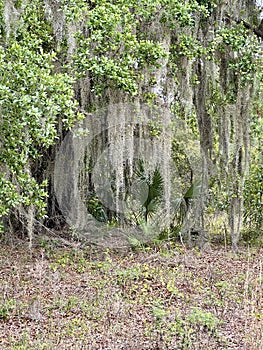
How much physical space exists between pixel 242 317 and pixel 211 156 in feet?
12.4

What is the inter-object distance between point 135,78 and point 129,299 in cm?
253

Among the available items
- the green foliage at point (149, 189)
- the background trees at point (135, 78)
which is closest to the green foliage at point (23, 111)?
the background trees at point (135, 78)

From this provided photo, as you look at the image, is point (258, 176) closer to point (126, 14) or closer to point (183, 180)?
point (183, 180)

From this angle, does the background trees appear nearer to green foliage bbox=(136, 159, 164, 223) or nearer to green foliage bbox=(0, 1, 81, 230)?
green foliage bbox=(0, 1, 81, 230)

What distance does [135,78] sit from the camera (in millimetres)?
6363

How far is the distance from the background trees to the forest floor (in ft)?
2.60

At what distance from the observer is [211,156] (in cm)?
818

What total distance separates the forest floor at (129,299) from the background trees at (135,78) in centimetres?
79

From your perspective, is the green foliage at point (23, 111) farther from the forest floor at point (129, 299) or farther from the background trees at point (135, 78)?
the forest floor at point (129, 299)

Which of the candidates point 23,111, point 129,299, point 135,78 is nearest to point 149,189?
point 135,78

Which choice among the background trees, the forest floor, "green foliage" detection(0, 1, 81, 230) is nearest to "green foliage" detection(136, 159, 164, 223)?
the forest floor

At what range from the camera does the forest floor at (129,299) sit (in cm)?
427

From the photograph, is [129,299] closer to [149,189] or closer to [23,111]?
[23,111]

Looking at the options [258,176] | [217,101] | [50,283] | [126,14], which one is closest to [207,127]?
[217,101]
